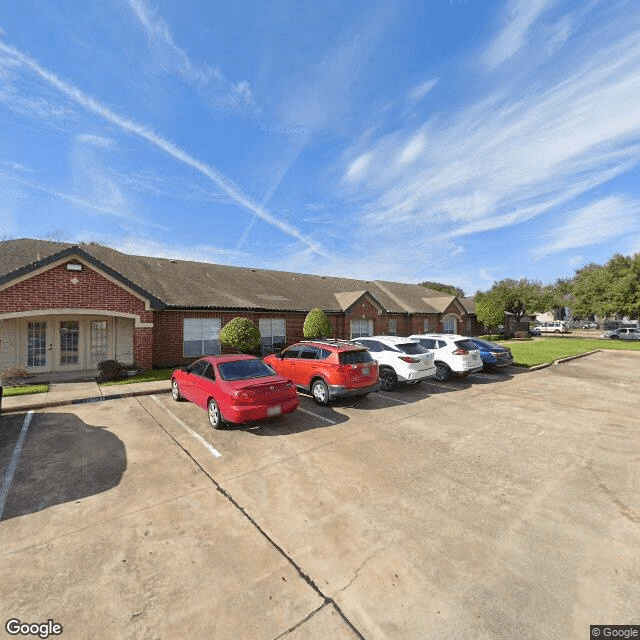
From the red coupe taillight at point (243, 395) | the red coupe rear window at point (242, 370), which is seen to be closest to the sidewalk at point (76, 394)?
the red coupe rear window at point (242, 370)

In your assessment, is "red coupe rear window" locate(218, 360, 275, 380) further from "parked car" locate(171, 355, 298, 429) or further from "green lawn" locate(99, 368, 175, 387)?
"green lawn" locate(99, 368, 175, 387)

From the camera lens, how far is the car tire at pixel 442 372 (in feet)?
44.3

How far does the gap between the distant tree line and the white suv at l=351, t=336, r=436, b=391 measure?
25138 mm

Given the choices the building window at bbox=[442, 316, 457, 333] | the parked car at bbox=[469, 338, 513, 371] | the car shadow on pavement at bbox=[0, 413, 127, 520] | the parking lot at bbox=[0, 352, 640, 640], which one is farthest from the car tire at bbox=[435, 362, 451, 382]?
the building window at bbox=[442, 316, 457, 333]

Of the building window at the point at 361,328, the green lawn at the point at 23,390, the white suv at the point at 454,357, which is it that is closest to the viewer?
the green lawn at the point at 23,390

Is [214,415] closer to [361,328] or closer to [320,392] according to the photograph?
[320,392]

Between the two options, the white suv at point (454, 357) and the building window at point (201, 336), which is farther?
the building window at point (201, 336)

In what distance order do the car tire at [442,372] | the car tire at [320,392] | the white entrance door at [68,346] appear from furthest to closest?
1. the white entrance door at [68,346]
2. the car tire at [442,372]
3. the car tire at [320,392]

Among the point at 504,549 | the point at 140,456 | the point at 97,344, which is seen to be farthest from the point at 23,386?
the point at 504,549

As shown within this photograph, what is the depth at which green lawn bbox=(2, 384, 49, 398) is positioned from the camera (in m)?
10.2

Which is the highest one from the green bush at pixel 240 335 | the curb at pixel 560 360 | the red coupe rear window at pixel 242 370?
the green bush at pixel 240 335

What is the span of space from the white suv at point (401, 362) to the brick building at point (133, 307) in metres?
8.71

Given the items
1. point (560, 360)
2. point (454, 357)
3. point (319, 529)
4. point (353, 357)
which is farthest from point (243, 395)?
point (560, 360)

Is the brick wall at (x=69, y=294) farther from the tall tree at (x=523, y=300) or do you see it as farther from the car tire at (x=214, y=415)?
the tall tree at (x=523, y=300)
